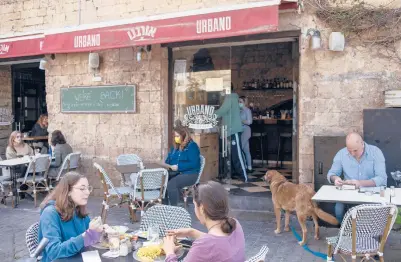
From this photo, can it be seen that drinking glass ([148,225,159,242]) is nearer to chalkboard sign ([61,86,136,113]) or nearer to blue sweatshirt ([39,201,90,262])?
blue sweatshirt ([39,201,90,262])

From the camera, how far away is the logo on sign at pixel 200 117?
25.3 ft

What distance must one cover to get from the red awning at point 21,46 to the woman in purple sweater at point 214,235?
592 cm

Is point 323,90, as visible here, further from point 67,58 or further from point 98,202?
point 67,58

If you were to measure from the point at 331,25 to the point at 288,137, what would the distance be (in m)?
5.18

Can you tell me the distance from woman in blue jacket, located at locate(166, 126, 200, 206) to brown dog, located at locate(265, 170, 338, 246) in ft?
4.15

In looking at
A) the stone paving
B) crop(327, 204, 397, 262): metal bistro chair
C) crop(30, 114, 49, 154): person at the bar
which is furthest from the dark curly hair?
crop(327, 204, 397, 262): metal bistro chair

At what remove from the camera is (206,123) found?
7824 millimetres

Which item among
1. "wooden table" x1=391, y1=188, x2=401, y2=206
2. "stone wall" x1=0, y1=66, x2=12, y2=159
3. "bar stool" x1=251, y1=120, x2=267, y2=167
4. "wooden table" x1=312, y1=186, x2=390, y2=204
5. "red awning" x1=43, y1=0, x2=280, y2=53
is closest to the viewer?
"wooden table" x1=391, y1=188, x2=401, y2=206

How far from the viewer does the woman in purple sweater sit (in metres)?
2.30

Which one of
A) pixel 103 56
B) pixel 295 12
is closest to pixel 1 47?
pixel 103 56

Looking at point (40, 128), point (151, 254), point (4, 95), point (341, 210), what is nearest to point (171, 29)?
point (341, 210)

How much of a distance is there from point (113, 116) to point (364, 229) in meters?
5.19

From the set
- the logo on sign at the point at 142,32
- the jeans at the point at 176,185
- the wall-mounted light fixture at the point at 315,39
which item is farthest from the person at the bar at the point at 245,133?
the logo on sign at the point at 142,32

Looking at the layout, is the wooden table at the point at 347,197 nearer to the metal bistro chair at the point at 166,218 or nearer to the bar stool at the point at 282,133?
the metal bistro chair at the point at 166,218
